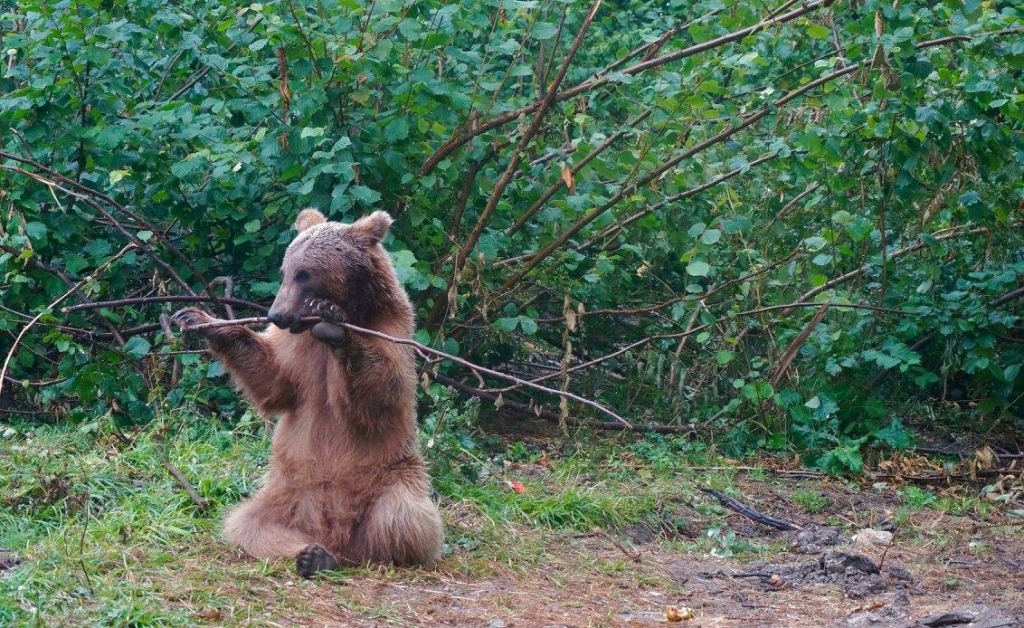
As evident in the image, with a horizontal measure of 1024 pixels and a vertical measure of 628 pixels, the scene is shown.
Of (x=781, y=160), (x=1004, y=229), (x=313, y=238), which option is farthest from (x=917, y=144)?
(x=313, y=238)

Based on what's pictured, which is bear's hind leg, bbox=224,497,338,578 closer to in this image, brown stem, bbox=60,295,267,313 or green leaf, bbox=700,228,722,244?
brown stem, bbox=60,295,267,313

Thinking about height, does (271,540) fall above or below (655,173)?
below

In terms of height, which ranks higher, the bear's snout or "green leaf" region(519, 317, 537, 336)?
the bear's snout

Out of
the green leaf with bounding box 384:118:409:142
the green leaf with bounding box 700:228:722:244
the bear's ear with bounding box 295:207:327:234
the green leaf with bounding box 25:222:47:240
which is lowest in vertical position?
the green leaf with bounding box 700:228:722:244

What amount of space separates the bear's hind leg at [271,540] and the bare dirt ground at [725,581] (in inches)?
6.0

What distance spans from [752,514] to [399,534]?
2.85 meters

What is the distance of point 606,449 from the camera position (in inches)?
355

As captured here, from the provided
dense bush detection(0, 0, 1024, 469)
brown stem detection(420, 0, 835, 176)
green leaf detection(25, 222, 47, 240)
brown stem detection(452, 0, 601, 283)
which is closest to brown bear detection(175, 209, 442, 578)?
dense bush detection(0, 0, 1024, 469)

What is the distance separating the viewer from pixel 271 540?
5.72 metres

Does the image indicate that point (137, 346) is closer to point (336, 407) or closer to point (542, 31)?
point (336, 407)

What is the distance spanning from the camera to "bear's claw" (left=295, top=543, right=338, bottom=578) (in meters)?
5.47

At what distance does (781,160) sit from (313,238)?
3.71m

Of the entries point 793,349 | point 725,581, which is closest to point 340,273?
point 725,581

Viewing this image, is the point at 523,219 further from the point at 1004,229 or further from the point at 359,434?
the point at 1004,229
